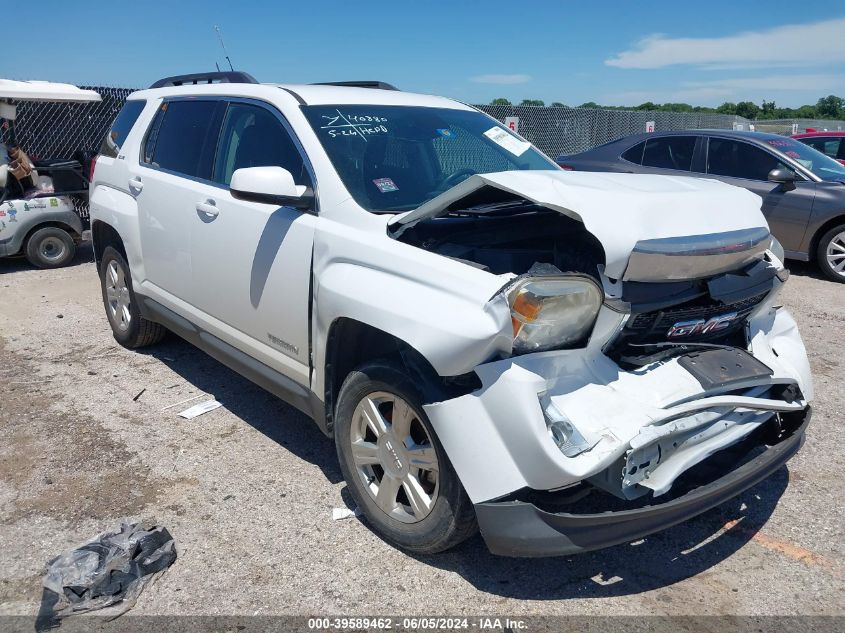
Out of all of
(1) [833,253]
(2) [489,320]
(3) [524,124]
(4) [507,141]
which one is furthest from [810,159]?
(2) [489,320]

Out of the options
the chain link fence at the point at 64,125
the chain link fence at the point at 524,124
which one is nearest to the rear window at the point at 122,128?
the chain link fence at the point at 524,124

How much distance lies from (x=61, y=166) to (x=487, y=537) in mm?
8479

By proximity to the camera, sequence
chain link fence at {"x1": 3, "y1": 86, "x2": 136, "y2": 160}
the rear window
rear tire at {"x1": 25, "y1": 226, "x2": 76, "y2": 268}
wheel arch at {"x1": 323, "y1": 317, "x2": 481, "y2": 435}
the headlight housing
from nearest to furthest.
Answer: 1. the headlight housing
2. wheel arch at {"x1": 323, "y1": 317, "x2": 481, "y2": 435}
3. the rear window
4. rear tire at {"x1": 25, "y1": 226, "x2": 76, "y2": 268}
5. chain link fence at {"x1": 3, "y1": 86, "x2": 136, "y2": 160}

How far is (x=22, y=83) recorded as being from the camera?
8.27 m

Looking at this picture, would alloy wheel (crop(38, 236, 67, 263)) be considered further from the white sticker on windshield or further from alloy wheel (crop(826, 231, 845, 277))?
alloy wheel (crop(826, 231, 845, 277))

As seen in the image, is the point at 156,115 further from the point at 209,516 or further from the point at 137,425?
the point at 209,516

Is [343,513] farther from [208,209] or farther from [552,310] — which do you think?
[208,209]

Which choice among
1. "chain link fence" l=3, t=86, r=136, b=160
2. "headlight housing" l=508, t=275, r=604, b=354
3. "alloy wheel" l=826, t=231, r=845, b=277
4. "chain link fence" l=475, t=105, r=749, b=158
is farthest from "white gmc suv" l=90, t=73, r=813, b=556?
"chain link fence" l=475, t=105, r=749, b=158

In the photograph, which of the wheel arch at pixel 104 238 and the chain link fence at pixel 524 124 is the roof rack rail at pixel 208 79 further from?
the chain link fence at pixel 524 124

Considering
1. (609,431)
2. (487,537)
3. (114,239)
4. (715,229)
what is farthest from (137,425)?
(715,229)

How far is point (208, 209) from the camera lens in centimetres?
400

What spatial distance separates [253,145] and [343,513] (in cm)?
205

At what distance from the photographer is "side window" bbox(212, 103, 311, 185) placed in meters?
3.63

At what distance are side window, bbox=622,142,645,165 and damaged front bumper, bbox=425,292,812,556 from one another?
6.67 metres
